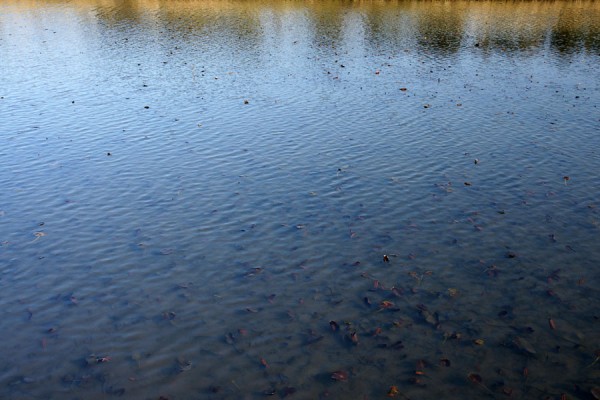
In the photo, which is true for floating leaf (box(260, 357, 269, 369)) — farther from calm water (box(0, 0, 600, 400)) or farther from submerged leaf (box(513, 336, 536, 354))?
submerged leaf (box(513, 336, 536, 354))

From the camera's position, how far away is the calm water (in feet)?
45.4

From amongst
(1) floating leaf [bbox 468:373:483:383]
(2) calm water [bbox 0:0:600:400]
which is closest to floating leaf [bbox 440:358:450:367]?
(2) calm water [bbox 0:0:600:400]

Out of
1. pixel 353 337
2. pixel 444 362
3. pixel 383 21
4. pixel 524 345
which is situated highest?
pixel 383 21

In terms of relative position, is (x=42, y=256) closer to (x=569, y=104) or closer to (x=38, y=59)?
(x=569, y=104)

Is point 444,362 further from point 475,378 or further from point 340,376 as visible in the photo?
point 340,376

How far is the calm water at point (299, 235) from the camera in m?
13.8

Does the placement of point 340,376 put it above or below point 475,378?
above

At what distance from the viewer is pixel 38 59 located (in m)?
57.6

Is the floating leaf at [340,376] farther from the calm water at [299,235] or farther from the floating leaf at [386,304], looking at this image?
the floating leaf at [386,304]

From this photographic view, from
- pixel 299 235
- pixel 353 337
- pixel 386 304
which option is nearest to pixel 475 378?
pixel 353 337

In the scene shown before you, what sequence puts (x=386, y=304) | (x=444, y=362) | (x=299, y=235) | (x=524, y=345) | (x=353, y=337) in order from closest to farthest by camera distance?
1. (x=444, y=362)
2. (x=524, y=345)
3. (x=353, y=337)
4. (x=386, y=304)
5. (x=299, y=235)

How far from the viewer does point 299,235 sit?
67.9 feet

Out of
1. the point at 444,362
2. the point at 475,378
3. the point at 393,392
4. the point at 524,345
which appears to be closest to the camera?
the point at 393,392

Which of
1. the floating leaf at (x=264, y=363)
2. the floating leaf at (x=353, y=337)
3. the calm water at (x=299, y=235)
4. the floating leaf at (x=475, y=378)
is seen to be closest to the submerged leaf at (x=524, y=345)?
the calm water at (x=299, y=235)
